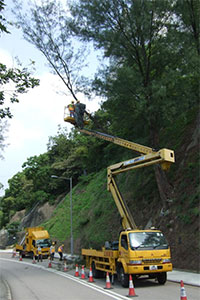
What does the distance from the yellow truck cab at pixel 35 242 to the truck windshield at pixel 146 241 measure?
831 inches

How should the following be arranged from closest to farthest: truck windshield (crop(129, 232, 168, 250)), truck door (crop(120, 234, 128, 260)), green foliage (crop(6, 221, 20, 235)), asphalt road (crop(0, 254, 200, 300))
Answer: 1. asphalt road (crop(0, 254, 200, 300))
2. truck windshield (crop(129, 232, 168, 250))
3. truck door (crop(120, 234, 128, 260))
4. green foliage (crop(6, 221, 20, 235))

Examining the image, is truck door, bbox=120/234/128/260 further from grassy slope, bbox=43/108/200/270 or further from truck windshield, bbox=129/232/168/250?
grassy slope, bbox=43/108/200/270

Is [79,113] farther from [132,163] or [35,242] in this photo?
[35,242]

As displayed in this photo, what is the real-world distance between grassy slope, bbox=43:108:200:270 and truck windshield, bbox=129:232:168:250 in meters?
3.66

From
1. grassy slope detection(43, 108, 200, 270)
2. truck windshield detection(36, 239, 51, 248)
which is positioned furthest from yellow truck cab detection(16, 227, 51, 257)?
grassy slope detection(43, 108, 200, 270)

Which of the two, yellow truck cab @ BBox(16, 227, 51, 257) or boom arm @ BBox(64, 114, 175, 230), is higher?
boom arm @ BBox(64, 114, 175, 230)

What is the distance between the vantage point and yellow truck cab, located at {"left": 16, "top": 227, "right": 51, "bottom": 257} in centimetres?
3225

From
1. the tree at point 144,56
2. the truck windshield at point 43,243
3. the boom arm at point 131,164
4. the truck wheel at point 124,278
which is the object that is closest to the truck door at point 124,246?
the truck wheel at point 124,278

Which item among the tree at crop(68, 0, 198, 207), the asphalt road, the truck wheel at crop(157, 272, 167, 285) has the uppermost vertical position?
the tree at crop(68, 0, 198, 207)

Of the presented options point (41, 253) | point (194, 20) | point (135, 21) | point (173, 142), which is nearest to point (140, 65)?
Result: point (135, 21)

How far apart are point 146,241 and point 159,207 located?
961 centimetres

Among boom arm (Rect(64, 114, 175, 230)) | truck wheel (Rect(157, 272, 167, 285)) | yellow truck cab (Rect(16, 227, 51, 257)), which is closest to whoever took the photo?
truck wheel (Rect(157, 272, 167, 285))

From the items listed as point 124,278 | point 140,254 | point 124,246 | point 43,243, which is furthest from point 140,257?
point 43,243

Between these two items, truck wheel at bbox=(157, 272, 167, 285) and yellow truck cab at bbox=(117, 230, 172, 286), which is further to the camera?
truck wheel at bbox=(157, 272, 167, 285)
